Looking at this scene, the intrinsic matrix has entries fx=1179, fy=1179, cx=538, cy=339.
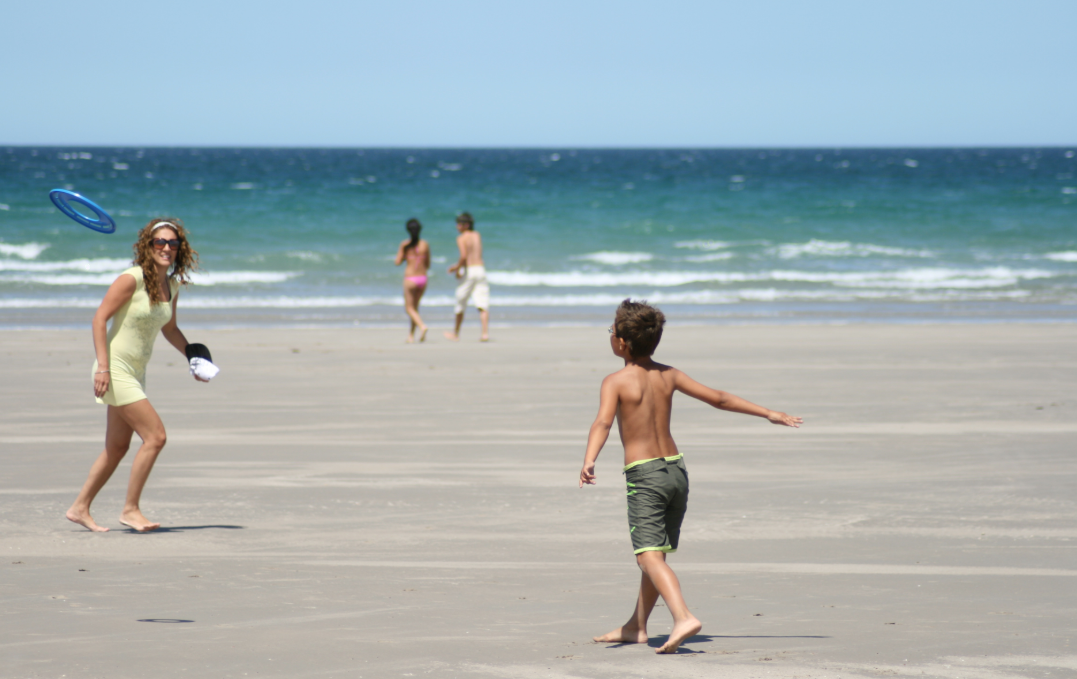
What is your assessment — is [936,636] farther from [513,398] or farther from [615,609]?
[513,398]

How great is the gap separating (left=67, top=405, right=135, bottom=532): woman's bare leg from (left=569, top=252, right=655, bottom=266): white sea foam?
22945 millimetres

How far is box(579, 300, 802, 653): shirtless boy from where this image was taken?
4.01 m

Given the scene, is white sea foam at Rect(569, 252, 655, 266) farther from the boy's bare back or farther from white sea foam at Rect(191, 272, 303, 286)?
the boy's bare back

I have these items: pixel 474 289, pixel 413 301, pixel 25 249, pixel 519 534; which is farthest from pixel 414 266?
pixel 25 249

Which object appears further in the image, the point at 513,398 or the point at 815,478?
the point at 513,398

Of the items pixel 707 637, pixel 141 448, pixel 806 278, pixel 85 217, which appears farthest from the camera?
pixel 806 278

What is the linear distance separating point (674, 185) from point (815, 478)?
49.5 meters

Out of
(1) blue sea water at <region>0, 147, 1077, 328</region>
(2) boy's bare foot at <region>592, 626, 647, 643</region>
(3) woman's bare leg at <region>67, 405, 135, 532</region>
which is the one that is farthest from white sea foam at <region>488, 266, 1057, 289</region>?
(2) boy's bare foot at <region>592, 626, 647, 643</region>

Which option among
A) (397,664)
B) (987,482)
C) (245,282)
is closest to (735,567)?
(397,664)

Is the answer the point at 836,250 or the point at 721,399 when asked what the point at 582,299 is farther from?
the point at 721,399

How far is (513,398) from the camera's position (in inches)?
396

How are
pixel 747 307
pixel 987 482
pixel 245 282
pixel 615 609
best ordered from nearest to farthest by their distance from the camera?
pixel 615 609, pixel 987 482, pixel 747 307, pixel 245 282

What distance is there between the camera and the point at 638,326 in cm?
405

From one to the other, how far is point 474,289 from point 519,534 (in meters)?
9.83
